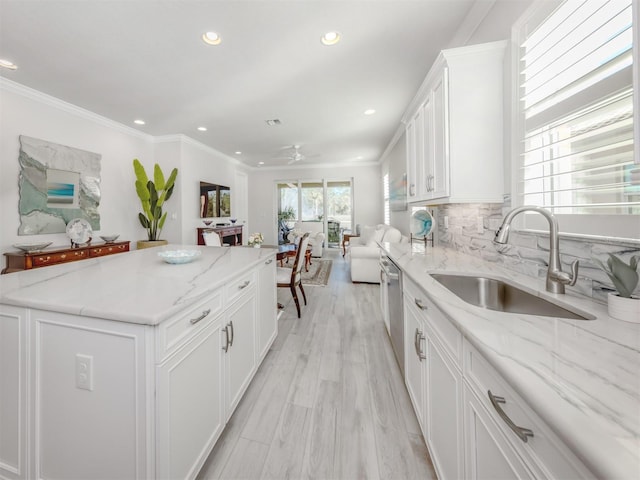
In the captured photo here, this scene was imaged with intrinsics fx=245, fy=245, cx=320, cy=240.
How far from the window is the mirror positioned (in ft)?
18.1

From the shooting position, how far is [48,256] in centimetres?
294

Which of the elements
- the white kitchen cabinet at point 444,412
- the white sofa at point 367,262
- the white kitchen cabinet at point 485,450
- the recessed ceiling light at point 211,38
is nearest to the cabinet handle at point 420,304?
the white kitchen cabinet at point 444,412

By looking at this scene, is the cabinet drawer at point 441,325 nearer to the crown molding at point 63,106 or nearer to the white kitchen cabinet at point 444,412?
the white kitchen cabinet at point 444,412

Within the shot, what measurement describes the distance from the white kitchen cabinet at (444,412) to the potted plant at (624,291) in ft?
1.78

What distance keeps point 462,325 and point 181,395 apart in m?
1.11

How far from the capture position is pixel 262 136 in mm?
4891

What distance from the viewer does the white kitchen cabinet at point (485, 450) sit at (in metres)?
0.58

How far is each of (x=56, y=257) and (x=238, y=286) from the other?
313cm

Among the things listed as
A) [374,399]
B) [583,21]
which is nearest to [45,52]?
[583,21]

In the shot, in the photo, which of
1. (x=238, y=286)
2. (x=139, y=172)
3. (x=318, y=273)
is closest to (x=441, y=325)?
(x=238, y=286)

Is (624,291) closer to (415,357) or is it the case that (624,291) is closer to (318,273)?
(415,357)

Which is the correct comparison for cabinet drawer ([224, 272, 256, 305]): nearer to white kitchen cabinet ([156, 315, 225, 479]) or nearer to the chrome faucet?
white kitchen cabinet ([156, 315, 225, 479])

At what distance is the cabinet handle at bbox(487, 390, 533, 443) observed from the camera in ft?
1.72

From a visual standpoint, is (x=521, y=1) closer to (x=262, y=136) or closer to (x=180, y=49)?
(x=180, y=49)
